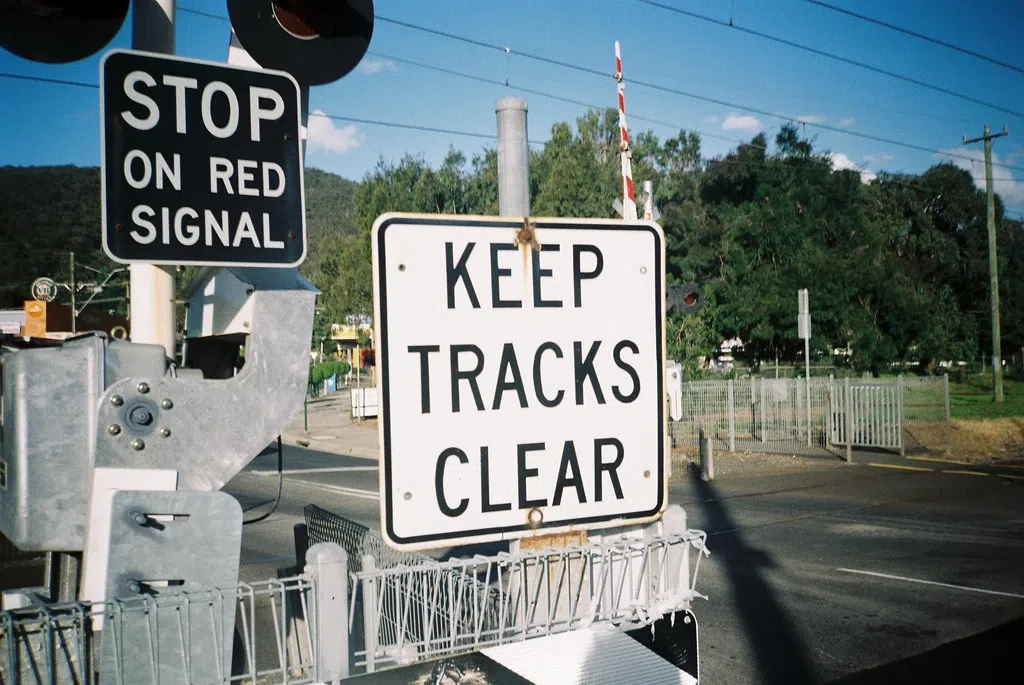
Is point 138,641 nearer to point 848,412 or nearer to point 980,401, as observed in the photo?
point 848,412

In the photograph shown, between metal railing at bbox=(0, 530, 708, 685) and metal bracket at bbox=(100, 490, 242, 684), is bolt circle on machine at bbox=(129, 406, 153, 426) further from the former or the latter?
metal railing at bbox=(0, 530, 708, 685)

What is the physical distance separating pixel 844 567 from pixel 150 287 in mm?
7873

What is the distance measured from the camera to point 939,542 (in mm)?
9961

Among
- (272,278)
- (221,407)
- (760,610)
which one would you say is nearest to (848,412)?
(760,610)

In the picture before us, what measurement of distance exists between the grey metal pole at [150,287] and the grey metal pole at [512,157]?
111cm

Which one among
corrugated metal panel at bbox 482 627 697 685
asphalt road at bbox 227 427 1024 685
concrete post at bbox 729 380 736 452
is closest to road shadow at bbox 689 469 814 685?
asphalt road at bbox 227 427 1024 685

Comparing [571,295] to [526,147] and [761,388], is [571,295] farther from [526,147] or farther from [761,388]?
[761,388]

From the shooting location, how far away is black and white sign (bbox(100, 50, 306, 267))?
241cm

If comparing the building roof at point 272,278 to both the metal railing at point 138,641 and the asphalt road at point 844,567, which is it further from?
the asphalt road at point 844,567

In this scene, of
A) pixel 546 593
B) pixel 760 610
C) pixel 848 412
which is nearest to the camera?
pixel 546 593

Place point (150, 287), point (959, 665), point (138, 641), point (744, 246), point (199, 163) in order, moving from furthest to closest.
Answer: point (744, 246) → point (959, 665) → point (150, 287) → point (199, 163) → point (138, 641)

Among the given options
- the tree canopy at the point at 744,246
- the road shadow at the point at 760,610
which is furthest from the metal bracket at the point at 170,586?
the tree canopy at the point at 744,246

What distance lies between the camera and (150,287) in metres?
2.79

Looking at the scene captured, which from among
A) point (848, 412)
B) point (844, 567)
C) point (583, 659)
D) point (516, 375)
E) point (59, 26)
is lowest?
point (844, 567)
